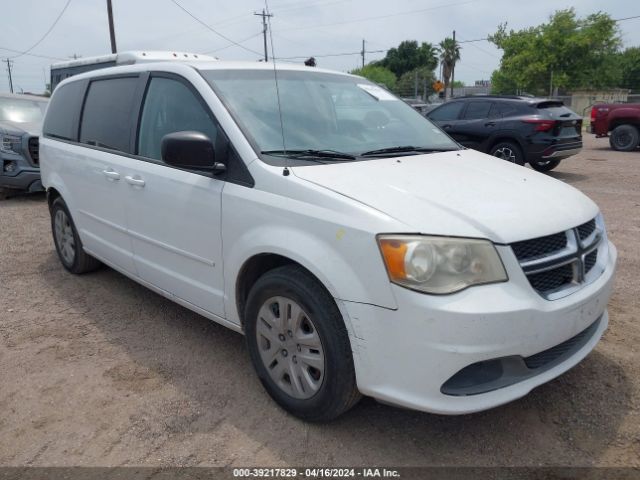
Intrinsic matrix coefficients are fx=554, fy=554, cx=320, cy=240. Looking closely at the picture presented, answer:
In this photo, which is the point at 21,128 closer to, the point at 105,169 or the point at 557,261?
the point at 105,169

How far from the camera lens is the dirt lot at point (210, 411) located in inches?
100

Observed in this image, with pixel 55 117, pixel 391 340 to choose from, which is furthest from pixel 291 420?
pixel 55 117

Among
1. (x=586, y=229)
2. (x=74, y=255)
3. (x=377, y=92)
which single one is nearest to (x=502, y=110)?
(x=377, y=92)

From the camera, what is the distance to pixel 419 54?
292ft

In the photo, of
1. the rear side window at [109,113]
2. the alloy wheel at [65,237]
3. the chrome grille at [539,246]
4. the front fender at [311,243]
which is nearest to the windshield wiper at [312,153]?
the front fender at [311,243]

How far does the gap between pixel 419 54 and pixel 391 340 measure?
306 ft

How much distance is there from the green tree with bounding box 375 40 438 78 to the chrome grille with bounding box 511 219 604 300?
9058 cm

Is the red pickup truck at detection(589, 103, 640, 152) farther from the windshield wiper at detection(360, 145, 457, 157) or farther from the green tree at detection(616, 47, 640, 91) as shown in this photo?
the green tree at detection(616, 47, 640, 91)

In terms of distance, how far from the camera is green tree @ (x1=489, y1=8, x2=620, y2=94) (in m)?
45.2

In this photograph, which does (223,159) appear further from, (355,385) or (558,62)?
(558,62)

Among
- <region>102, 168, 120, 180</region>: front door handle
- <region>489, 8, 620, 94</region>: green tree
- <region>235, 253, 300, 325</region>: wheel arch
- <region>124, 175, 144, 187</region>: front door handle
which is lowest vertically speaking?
<region>235, 253, 300, 325</region>: wheel arch

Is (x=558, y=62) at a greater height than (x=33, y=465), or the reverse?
(x=558, y=62)

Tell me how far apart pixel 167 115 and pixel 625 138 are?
1530cm

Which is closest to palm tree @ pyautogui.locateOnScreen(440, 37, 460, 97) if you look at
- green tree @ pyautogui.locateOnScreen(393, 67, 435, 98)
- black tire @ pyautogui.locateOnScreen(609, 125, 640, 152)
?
green tree @ pyautogui.locateOnScreen(393, 67, 435, 98)
